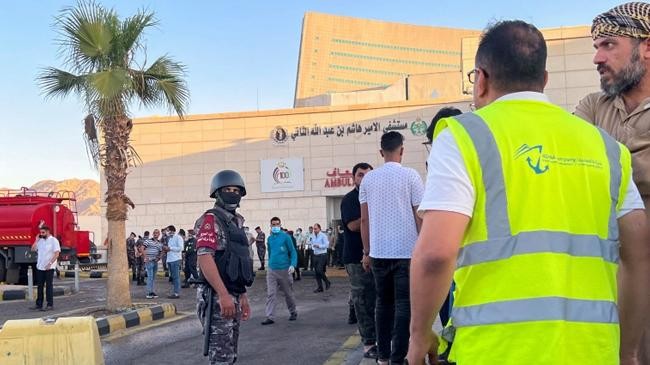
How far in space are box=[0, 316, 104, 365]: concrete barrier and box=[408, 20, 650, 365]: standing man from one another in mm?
3387

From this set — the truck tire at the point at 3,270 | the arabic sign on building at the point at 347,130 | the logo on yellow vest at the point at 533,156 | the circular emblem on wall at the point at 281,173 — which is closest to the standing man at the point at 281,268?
the logo on yellow vest at the point at 533,156

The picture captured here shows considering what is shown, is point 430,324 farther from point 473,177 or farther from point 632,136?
point 632,136

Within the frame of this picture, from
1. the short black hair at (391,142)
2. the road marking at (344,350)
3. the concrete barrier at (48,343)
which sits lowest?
the road marking at (344,350)

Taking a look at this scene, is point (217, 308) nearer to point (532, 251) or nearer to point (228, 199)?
point (228, 199)

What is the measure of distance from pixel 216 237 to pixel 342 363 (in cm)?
260

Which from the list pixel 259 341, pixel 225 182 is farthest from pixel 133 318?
pixel 225 182

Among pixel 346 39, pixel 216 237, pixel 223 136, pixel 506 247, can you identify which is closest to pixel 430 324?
pixel 506 247

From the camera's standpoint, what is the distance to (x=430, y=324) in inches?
80.7

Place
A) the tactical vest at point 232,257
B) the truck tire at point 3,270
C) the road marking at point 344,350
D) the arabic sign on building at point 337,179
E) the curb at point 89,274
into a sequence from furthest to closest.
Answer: the arabic sign on building at point 337,179 < the curb at point 89,274 < the truck tire at point 3,270 < the road marking at point 344,350 < the tactical vest at point 232,257

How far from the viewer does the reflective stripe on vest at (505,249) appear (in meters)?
1.86

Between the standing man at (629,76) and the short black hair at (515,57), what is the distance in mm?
666

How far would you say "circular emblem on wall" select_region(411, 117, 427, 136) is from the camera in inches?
1323

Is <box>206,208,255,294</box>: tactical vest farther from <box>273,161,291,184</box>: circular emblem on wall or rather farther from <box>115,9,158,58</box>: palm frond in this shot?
<box>273,161,291,184</box>: circular emblem on wall

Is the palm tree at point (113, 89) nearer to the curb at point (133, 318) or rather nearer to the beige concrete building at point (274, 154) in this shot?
the curb at point (133, 318)
